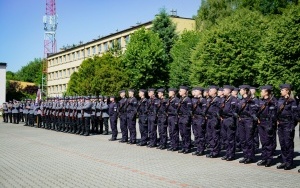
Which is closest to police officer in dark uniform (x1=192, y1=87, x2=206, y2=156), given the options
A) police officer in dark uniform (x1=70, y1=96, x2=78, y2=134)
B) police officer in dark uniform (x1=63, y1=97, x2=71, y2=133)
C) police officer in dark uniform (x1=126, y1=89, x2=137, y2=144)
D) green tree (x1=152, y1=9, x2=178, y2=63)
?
police officer in dark uniform (x1=126, y1=89, x2=137, y2=144)

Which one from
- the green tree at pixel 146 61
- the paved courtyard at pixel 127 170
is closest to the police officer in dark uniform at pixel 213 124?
the paved courtyard at pixel 127 170

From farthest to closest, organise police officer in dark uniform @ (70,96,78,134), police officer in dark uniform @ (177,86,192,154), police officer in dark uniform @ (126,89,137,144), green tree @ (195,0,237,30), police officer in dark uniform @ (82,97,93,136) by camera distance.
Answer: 1. green tree @ (195,0,237,30)
2. police officer in dark uniform @ (70,96,78,134)
3. police officer in dark uniform @ (82,97,93,136)
4. police officer in dark uniform @ (126,89,137,144)
5. police officer in dark uniform @ (177,86,192,154)

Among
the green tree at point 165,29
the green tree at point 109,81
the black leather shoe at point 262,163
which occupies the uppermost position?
the green tree at point 165,29

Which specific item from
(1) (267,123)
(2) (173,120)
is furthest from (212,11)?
(1) (267,123)

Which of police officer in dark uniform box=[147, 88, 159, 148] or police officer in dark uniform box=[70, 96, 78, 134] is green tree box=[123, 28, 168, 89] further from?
police officer in dark uniform box=[147, 88, 159, 148]

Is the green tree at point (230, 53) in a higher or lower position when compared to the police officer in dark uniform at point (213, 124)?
higher

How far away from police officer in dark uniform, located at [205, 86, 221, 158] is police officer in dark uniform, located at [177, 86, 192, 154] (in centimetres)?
87

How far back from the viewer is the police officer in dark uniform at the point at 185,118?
39.7 feet

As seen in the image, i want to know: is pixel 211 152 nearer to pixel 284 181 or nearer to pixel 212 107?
pixel 212 107

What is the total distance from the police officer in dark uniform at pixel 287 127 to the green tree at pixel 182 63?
99.1 feet

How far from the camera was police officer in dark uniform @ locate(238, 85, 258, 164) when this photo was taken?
10.1 m

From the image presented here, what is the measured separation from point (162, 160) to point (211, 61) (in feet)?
79.3

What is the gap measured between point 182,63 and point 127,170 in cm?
3149

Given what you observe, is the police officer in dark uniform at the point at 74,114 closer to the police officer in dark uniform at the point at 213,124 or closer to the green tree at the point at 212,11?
the police officer in dark uniform at the point at 213,124
